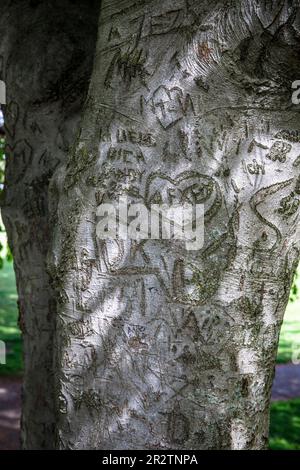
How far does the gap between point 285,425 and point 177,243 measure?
5080 mm

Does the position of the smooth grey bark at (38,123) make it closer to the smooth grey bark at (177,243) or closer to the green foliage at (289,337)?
the smooth grey bark at (177,243)

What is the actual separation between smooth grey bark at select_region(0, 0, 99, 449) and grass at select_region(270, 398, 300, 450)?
355 cm

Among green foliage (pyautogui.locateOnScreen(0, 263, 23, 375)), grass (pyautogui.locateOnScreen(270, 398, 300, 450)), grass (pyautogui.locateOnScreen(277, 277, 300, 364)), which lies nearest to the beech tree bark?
grass (pyautogui.locateOnScreen(270, 398, 300, 450))

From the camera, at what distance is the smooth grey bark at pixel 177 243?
1.82 metres

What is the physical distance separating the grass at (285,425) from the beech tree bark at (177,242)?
410 centimetres

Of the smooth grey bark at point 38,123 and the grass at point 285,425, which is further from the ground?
the smooth grey bark at point 38,123

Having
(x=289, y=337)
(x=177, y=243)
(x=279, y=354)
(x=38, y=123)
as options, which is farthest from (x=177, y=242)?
(x=289, y=337)

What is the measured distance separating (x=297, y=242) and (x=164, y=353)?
0.54m

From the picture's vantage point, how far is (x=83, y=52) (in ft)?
8.83

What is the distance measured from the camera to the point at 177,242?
183cm

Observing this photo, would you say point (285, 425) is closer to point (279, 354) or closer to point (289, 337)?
point (279, 354)

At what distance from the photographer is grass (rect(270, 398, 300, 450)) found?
5.75 metres

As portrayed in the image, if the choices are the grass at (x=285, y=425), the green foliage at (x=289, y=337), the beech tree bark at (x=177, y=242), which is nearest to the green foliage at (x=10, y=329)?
the grass at (x=285, y=425)
